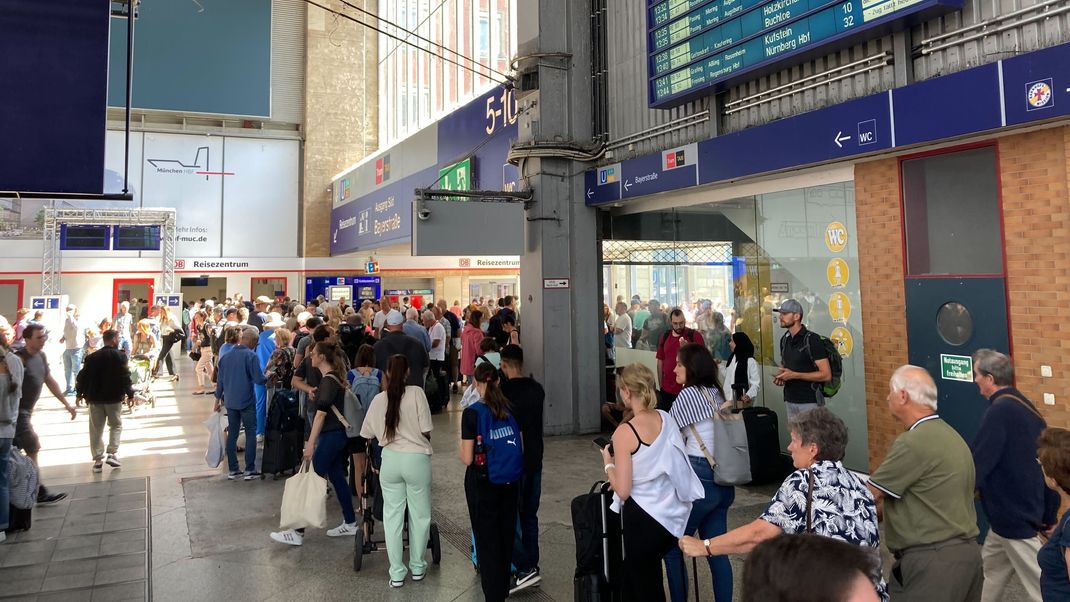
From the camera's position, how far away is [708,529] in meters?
3.62

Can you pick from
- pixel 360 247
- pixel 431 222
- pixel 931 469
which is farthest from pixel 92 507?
pixel 360 247

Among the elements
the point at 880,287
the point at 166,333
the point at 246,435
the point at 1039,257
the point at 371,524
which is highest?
the point at 1039,257

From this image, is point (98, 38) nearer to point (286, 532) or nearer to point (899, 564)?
point (286, 532)

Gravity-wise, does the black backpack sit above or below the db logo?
below

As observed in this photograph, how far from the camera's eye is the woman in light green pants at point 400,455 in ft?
13.4

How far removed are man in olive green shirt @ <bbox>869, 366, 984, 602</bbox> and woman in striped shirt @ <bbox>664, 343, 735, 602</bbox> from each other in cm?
105

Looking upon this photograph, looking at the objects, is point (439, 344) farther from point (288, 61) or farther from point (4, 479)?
point (288, 61)

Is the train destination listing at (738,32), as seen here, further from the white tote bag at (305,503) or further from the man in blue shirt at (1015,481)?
the white tote bag at (305,503)

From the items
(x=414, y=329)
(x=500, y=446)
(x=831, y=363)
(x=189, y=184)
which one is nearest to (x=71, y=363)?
(x=414, y=329)

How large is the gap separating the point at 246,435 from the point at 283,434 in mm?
923

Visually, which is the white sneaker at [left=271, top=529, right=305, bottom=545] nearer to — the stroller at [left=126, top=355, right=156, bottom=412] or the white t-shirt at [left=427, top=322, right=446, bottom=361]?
the white t-shirt at [left=427, top=322, right=446, bottom=361]

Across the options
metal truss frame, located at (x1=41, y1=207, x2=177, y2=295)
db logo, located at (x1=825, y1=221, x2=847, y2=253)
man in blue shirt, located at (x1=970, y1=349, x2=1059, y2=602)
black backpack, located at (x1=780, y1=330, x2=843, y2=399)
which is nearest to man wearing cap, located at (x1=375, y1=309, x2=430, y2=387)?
black backpack, located at (x1=780, y1=330, x2=843, y2=399)

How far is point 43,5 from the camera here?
11.7 ft

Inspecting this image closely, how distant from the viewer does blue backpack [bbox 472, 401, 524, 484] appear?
370 centimetres
